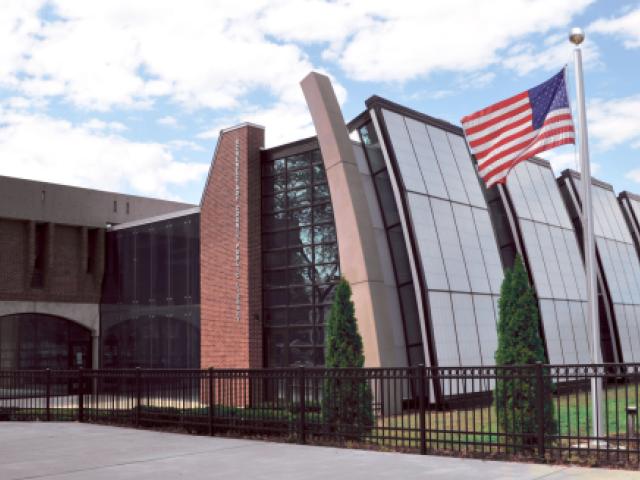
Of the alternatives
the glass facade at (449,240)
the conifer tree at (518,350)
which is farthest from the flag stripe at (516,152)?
the glass facade at (449,240)

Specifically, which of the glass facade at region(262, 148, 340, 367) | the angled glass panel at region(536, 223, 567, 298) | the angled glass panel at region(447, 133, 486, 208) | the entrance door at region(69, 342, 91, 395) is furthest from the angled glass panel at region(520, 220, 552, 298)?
the entrance door at region(69, 342, 91, 395)

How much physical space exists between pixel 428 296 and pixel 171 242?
12090 millimetres

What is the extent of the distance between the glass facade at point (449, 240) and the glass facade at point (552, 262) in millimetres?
2045

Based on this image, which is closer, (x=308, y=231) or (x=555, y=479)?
(x=555, y=479)

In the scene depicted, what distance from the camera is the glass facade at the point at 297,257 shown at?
2320cm

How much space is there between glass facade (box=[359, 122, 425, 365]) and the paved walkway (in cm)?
771

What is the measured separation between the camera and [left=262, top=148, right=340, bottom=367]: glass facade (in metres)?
23.2

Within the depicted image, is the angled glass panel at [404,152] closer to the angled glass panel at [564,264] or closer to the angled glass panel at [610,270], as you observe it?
the angled glass panel at [564,264]

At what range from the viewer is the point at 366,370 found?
13.8 meters

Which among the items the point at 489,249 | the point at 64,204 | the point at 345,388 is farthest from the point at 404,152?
the point at 64,204

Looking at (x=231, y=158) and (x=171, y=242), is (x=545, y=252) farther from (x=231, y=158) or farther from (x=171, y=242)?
(x=171, y=242)

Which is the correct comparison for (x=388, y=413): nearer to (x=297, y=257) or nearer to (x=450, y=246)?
(x=450, y=246)

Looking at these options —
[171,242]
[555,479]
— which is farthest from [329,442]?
[171,242]

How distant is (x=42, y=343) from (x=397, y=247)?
1839 cm
